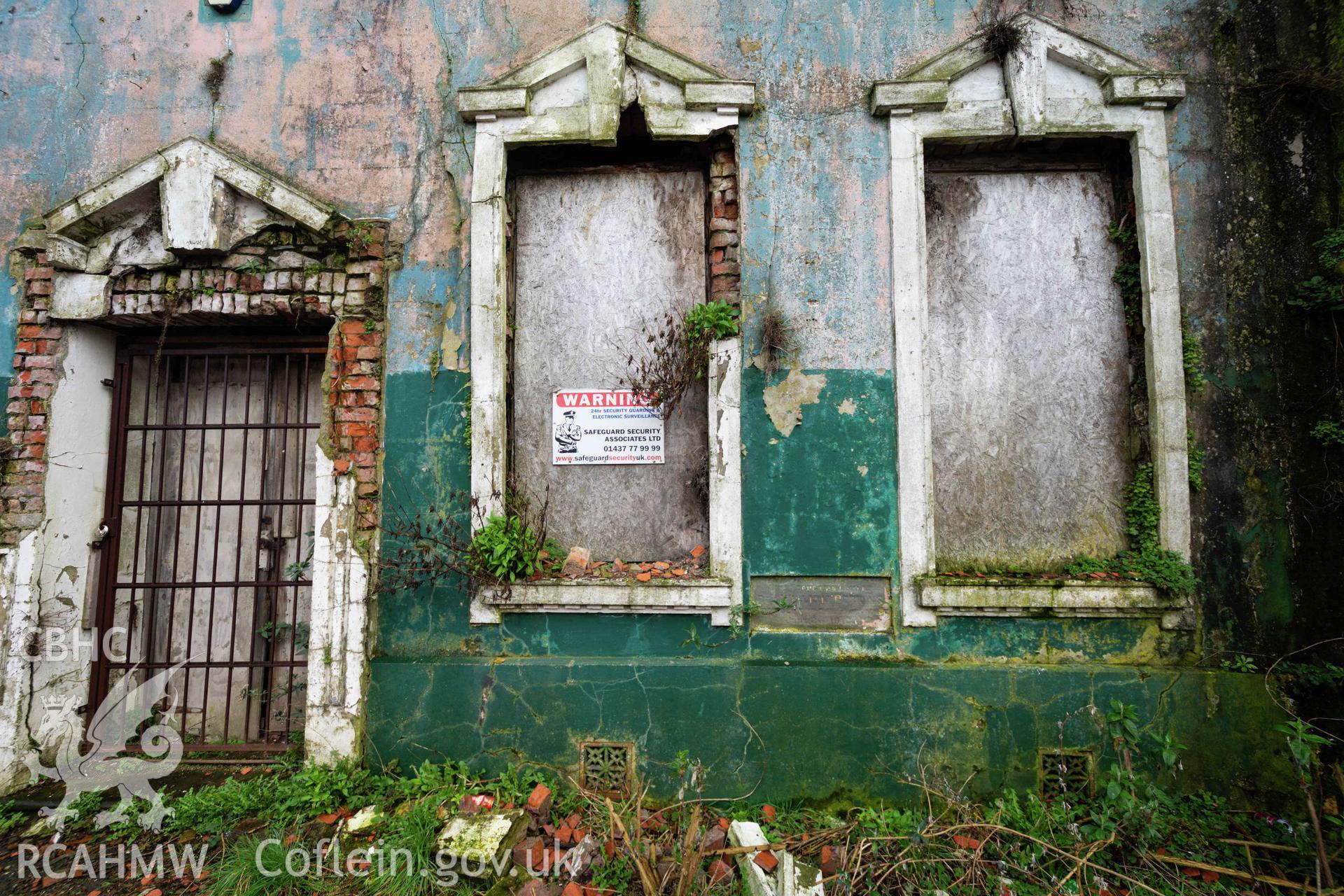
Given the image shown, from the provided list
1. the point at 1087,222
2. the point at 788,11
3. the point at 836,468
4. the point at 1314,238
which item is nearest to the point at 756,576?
the point at 836,468

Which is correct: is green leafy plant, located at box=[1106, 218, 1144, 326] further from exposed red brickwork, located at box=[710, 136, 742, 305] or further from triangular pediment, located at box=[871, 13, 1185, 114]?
exposed red brickwork, located at box=[710, 136, 742, 305]

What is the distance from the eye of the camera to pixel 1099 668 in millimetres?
3379

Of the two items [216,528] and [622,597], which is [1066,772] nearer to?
[622,597]

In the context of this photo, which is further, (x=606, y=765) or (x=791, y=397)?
(x=791, y=397)

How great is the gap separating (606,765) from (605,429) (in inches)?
75.9

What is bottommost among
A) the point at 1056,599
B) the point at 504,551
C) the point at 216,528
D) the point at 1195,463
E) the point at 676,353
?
the point at 1056,599

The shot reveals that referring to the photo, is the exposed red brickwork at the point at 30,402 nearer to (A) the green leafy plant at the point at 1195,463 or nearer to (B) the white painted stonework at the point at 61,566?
(B) the white painted stonework at the point at 61,566

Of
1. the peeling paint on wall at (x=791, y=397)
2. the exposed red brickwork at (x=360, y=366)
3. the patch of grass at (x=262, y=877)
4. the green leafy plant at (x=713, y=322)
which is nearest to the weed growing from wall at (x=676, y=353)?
the green leafy plant at (x=713, y=322)

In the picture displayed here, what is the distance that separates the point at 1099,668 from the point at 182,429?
5786mm

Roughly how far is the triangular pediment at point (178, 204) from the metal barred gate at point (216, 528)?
1.87ft

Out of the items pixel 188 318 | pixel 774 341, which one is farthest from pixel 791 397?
pixel 188 318

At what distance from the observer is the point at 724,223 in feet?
12.4

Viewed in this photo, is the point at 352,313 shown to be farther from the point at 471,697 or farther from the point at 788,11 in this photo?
the point at 788,11

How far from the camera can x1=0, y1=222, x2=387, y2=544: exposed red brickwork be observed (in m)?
3.69
